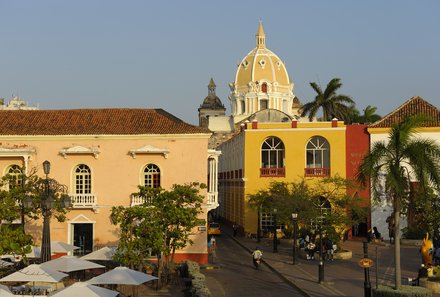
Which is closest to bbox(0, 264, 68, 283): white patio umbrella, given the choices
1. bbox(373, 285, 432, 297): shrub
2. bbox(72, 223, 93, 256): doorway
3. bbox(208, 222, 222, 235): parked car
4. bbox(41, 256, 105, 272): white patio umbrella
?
bbox(41, 256, 105, 272): white patio umbrella

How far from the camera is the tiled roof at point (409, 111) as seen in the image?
43.6 m

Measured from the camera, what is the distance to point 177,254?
3244cm

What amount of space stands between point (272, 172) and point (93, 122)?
1398 cm

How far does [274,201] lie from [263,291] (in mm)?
15511

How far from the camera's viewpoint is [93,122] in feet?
113

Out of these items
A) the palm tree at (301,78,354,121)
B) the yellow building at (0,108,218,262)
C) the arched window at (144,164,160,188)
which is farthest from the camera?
the palm tree at (301,78,354,121)

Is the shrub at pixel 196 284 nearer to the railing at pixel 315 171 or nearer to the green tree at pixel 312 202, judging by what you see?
the green tree at pixel 312 202

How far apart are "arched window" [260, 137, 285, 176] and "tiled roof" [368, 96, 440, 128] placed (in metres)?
5.84

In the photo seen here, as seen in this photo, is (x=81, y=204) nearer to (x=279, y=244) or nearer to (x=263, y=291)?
(x=263, y=291)

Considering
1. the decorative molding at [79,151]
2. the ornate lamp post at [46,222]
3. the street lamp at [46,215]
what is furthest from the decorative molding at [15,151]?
the ornate lamp post at [46,222]

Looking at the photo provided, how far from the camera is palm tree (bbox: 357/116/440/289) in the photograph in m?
21.2

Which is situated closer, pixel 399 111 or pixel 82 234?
pixel 82 234

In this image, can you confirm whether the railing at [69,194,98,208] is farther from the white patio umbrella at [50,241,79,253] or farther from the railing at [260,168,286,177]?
the railing at [260,168,286,177]

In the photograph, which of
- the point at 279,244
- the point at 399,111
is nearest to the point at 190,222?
the point at 279,244
